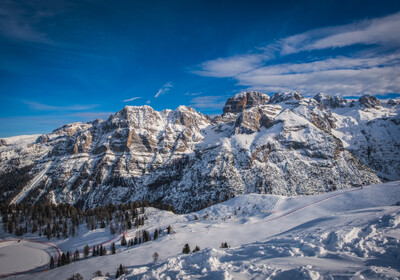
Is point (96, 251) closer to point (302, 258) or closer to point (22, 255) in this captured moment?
point (22, 255)

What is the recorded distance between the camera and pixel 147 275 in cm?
2153

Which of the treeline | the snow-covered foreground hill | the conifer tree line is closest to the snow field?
the treeline

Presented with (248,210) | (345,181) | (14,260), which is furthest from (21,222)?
(345,181)

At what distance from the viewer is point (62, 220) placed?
3974 inches

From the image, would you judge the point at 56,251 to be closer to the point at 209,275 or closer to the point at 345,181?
the point at 209,275

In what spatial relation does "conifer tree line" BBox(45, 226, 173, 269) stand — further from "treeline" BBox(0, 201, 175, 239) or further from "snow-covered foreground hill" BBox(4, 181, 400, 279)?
"treeline" BBox(0, 201, 175, 239)

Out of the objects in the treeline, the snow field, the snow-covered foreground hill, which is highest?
the snow-covered foreground hill

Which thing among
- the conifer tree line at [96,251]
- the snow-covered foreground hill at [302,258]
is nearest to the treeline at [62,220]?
the conifer tree line at [96,251]

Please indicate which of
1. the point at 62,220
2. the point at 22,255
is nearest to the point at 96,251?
the point at 22,255

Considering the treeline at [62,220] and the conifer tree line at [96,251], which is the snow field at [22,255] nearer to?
the treeline at [62,220]

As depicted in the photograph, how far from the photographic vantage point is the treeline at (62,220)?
88.6m

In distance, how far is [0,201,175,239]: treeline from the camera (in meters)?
88.6

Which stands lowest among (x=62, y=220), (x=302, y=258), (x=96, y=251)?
(x=96, y=251)

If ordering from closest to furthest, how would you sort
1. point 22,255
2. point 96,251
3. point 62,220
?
1. point 96,251
2. point 22,255
3. point 62,220
